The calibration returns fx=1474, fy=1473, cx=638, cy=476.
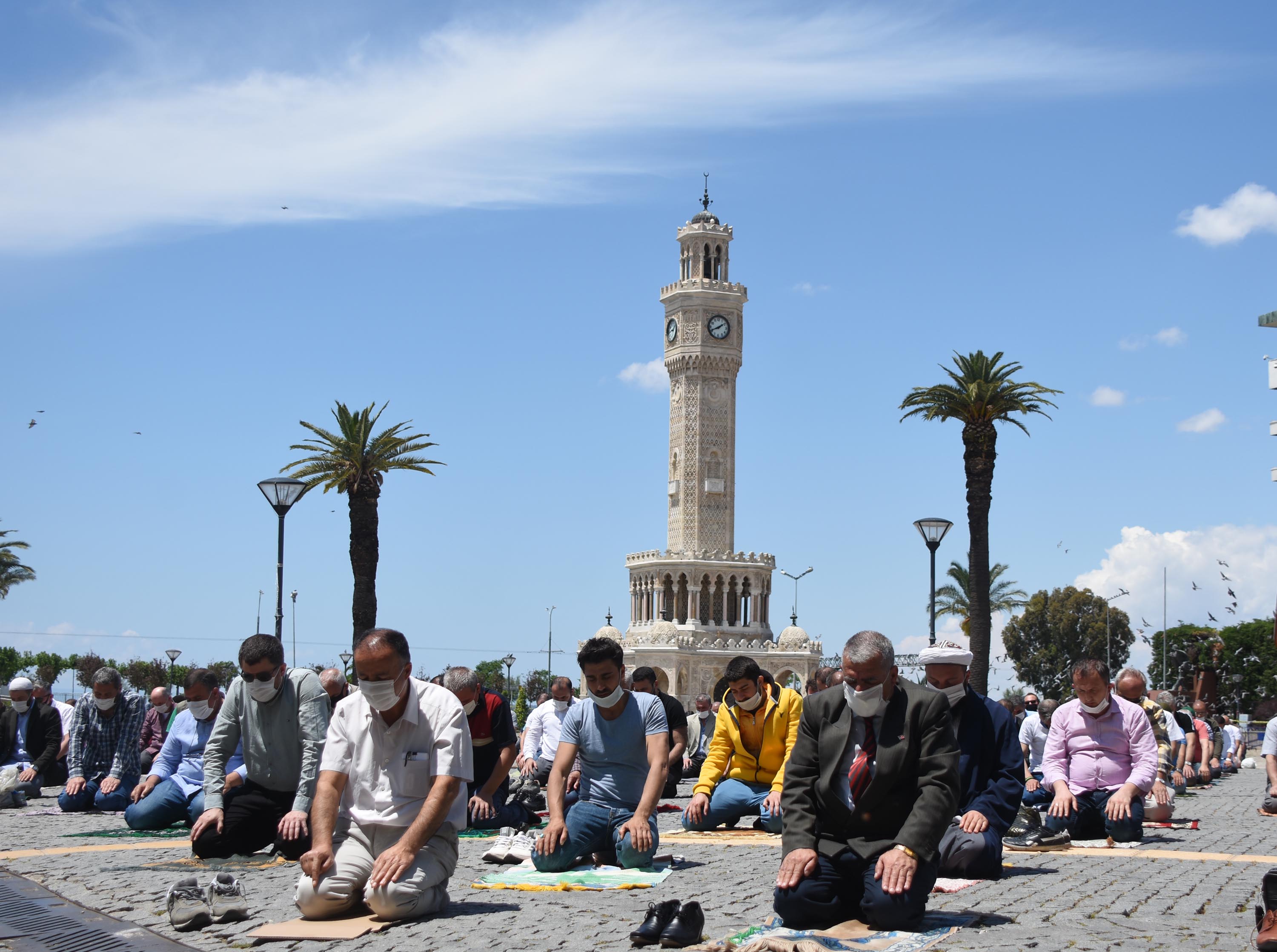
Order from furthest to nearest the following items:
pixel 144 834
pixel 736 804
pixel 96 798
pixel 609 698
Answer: pixel 96 798
pixel 144 834
pixel 736 804
pixel 609 698

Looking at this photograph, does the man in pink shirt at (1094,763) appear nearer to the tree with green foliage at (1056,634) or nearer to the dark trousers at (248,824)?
the dark trousers at (248,824)

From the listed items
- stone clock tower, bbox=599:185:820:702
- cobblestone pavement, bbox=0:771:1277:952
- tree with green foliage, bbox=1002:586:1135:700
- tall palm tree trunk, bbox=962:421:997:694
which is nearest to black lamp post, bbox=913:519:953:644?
tall palm tree trunk, bbox=962:421:997:694

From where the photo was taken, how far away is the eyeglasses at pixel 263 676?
9938 mm

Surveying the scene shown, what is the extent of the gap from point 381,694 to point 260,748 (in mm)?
2930

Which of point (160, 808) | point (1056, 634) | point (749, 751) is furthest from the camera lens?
point (1056, 634)

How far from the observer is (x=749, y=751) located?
39.1ft

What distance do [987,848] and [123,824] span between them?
8.27 m

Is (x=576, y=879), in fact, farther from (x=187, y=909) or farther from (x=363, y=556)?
(x=363, y=556)

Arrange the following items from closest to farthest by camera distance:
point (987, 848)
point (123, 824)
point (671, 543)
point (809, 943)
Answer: point (809, 943) → point (987, 848) → point (123, 824) → point (671, 543)

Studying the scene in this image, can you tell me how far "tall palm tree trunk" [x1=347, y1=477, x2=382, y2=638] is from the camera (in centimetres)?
3688

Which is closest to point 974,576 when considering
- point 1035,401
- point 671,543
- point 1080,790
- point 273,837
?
point 1035,401

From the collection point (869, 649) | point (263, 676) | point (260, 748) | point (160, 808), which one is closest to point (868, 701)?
point (869, 649)

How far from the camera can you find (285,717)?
33.4 ft

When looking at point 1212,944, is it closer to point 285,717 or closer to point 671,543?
point 285,717
